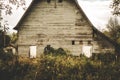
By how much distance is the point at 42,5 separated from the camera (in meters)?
32.9

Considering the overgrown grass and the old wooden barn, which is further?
the old wooden barn

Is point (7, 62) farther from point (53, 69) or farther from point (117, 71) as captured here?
point (117, 71)

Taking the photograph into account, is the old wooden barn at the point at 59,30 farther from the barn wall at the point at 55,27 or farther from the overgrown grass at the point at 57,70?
the overgrown grass at the point at 57,70

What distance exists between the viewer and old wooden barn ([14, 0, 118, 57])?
107 ft

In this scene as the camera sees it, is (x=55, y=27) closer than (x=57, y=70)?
No

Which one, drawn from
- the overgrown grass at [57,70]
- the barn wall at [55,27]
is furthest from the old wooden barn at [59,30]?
the overgrown grass at [57,70]

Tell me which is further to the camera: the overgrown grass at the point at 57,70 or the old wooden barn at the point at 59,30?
the old wooden barn at the point at 59,30

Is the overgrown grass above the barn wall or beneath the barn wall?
beneath

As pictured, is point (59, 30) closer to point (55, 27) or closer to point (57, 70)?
point (55, 27)

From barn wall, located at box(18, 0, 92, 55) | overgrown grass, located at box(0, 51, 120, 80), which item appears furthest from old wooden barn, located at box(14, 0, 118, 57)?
overgrown grass, located at box(0, 51, 120, 80)

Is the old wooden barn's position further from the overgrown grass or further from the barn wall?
the overgrown grass

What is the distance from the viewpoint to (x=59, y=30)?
108 ft

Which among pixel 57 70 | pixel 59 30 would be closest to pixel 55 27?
pixel 59 30

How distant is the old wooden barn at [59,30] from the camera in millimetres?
32500
